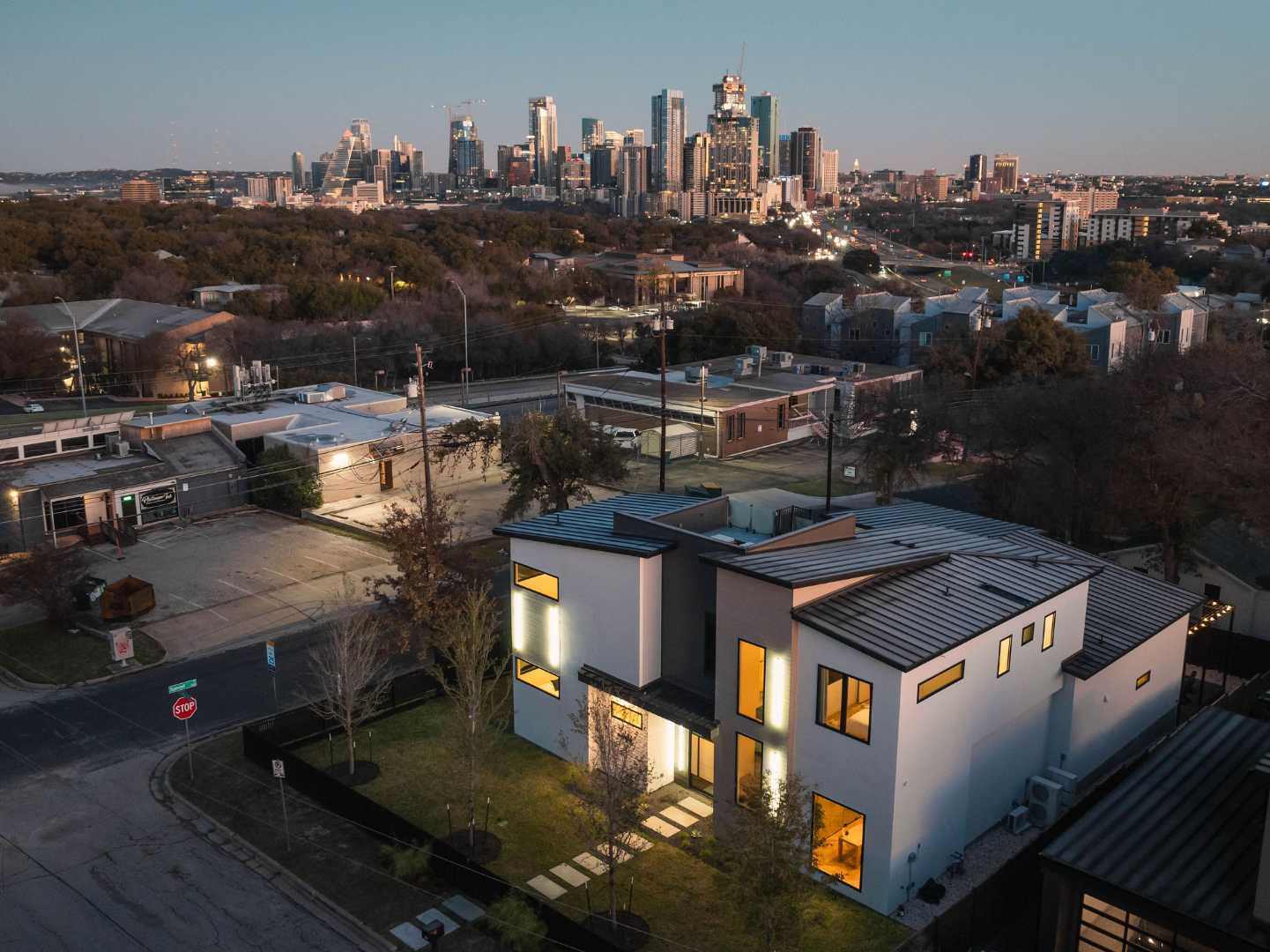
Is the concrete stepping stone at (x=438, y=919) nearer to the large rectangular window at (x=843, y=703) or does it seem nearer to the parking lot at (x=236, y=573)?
the large rectangular window at (x=843, y=703)

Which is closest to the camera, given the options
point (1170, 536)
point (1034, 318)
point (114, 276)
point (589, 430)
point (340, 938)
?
point (340, 938)

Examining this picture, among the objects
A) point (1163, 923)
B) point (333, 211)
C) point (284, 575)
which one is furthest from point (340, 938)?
point (333, 211)

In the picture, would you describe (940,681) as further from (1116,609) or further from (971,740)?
(1116,609)

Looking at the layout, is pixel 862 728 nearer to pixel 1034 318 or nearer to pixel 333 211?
pixel 1034 318

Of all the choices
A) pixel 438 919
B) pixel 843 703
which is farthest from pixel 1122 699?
pixel 438 919

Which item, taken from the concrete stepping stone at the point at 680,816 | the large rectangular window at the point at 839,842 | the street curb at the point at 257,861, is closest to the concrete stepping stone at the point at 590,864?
the concrete stepping stone at the point at 680,816

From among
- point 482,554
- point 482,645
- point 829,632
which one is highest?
point 829,632
